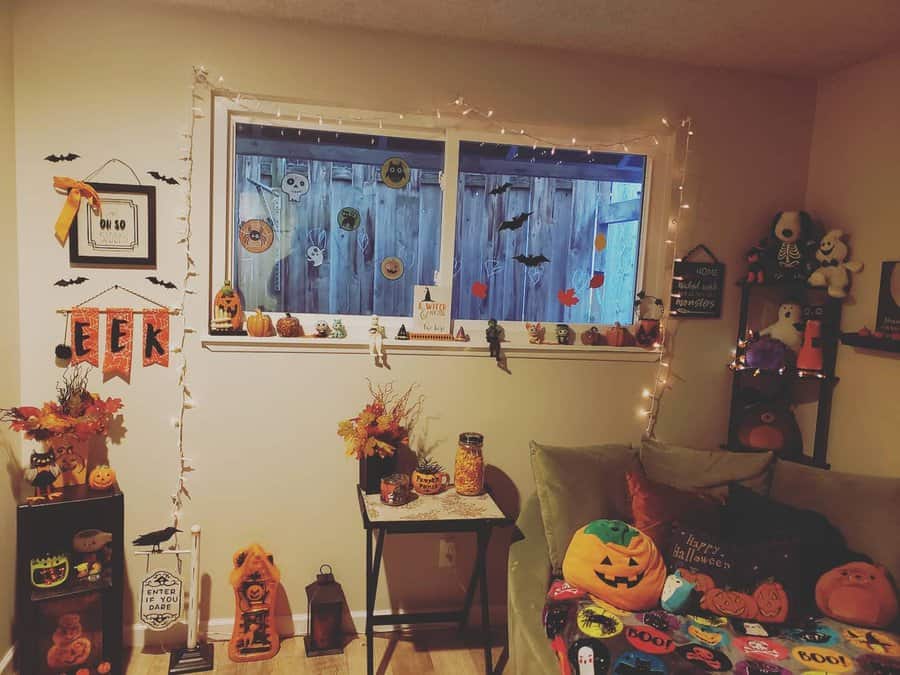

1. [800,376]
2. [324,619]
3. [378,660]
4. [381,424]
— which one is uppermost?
[800,376]

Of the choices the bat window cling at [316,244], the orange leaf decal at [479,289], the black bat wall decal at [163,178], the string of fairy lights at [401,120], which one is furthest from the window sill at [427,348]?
the black bat wall decal at [163,178]

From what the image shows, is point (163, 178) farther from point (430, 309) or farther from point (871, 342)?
point (871, 342)

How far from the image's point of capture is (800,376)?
2625 mm

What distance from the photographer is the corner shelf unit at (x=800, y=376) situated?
2.63 meters

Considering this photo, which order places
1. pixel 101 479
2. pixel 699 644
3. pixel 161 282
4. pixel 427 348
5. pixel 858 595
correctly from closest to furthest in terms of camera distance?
pixel 699 644, pixel 858 595, pixel 101 479, pixel 161 282, pixel 427 348

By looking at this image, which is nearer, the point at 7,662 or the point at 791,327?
the point at 7,662

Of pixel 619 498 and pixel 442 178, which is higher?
pixel 442 178

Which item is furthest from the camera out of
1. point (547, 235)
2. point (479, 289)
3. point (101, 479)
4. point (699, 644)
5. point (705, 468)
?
point (547, 235)

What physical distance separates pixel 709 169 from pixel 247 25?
1.97m

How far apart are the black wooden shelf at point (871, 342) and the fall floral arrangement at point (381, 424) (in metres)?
1.76

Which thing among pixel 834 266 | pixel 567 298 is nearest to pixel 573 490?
pixel 567 298

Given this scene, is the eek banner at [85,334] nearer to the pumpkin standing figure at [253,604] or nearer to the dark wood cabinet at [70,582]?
the dark wood cabinet at [70,582]

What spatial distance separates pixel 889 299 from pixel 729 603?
4.38 feet

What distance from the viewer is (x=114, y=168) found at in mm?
2236
